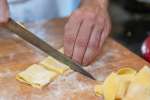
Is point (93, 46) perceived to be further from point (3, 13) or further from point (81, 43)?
point (3, 13)

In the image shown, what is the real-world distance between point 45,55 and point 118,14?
1.49 meters

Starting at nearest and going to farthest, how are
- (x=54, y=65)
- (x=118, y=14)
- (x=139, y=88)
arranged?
1. (x=139, y=88)
2. (x=54, y=65)
3. (x=118, y=14)

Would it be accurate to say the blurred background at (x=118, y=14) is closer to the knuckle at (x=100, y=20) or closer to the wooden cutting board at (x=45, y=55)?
the wooden cutting board at (x=45, y=55)

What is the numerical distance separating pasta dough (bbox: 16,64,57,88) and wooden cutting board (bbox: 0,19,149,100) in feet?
0.04

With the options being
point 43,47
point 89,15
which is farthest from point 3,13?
point 89,15

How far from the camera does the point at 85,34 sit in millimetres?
969

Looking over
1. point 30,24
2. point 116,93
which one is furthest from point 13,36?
point 116,93

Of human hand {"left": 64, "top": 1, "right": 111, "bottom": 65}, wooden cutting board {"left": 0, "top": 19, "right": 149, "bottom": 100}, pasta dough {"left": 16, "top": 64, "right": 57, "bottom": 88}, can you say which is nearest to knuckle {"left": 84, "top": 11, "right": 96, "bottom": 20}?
human hand {"left": 64, "top": 1, "right": 111, "bottom": 65}

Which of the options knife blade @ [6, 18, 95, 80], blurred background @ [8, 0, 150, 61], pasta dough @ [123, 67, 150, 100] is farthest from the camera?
blurred background @ [8, 0, 150, 61]

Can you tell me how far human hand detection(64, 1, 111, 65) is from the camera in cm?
95

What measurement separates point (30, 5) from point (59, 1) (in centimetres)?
12

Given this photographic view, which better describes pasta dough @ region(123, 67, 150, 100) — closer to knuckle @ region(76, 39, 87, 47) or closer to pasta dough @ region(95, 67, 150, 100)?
pasta dough @ region(95, 67, 150, 100)

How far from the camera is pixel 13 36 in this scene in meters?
1.07

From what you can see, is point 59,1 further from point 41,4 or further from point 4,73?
point 4,73
